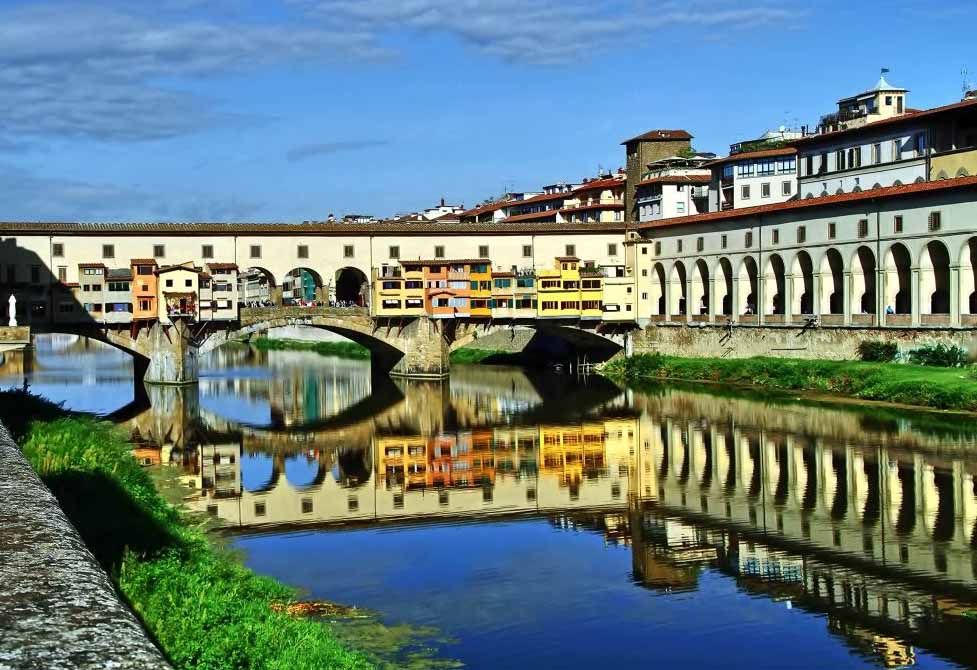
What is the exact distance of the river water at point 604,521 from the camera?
680 inches

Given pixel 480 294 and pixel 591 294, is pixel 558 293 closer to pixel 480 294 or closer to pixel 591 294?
pixel 591 294

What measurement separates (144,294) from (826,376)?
31.8m

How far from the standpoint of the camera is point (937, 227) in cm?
4762

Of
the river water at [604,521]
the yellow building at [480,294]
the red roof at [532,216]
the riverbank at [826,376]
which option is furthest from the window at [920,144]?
the red roof at [532,216]

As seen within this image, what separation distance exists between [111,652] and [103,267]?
185 ft

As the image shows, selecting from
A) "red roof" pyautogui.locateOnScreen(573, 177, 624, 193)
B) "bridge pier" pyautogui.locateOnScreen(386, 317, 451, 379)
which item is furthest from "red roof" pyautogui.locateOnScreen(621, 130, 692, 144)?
"bridge pier" pyautogui.locateOnScreen(386, 317, 451, 379)

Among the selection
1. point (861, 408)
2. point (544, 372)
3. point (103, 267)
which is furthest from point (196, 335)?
point (861, 408)

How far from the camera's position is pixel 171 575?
1577 cm

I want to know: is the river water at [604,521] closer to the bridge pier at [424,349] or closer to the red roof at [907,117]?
the bridge pier at [424,349]

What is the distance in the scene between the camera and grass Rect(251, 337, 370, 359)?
85.5m

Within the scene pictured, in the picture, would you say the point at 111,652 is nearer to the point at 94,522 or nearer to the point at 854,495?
the point at 94,522

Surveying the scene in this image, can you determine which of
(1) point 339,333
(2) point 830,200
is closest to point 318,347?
(1) point 339,333

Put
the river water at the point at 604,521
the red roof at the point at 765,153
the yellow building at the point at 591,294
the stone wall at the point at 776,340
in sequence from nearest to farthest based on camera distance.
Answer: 1. the river water at the point at 604,521
2. the stone wall at the point at 776,340
3. the yellow building at the point at 591,294
4. the red roof at the point at 765,153

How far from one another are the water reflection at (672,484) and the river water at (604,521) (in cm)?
10
